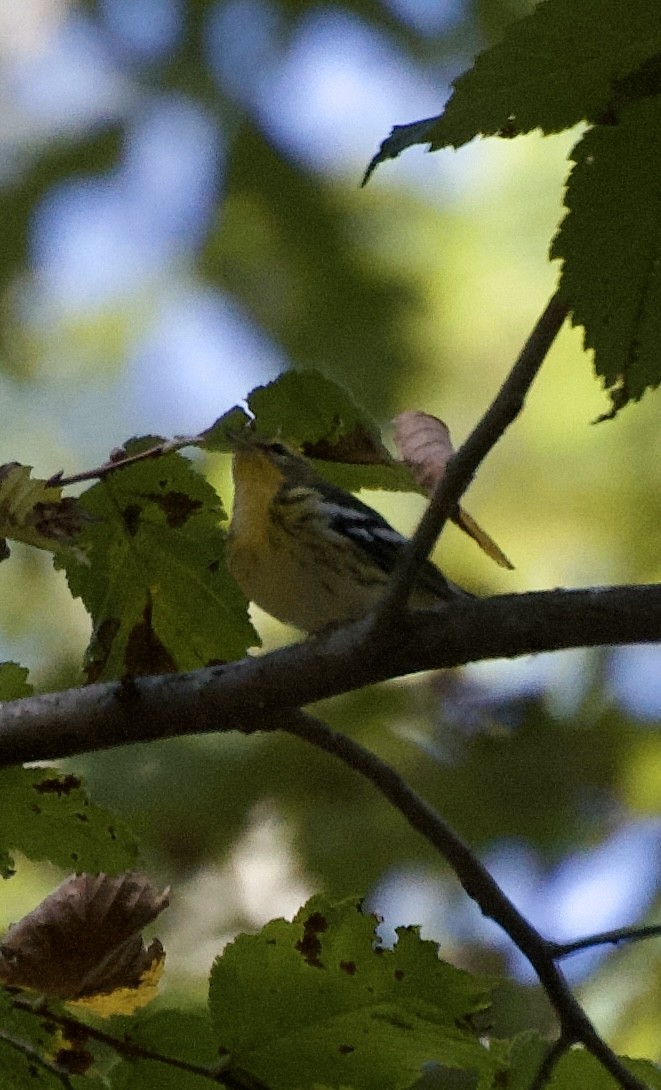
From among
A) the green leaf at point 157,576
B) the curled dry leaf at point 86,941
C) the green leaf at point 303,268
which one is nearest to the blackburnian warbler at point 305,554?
the green leaf at point 157,576

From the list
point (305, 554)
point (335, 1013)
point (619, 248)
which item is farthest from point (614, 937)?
point (305, 554)

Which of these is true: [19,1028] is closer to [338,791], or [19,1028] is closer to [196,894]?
[196,894]

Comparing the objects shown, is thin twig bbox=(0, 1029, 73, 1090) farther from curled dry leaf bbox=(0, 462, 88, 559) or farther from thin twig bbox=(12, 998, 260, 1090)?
curled dry leaf bbox=(0, 462, 88, 559)

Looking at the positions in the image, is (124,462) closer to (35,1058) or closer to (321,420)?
(321,420)

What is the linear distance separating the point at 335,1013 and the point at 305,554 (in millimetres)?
1315

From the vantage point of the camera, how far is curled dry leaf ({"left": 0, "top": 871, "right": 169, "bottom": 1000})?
0.92 metres

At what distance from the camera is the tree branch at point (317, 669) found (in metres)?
1.03

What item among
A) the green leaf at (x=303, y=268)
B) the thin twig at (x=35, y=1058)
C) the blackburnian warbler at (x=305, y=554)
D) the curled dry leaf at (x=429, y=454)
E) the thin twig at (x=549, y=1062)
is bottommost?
the thin twig at (x=35, y=1058)

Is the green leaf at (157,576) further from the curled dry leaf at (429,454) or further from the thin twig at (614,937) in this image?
the thin twig at (614,937)

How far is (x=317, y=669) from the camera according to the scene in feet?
3.57

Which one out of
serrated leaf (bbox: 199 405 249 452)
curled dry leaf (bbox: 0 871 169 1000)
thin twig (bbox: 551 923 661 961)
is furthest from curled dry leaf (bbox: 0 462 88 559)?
thin twig (bbox: 551 923 661 961)

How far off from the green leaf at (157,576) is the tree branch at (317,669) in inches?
5.1

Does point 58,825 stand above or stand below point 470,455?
below

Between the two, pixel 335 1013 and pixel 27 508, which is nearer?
pixel 335 1013
